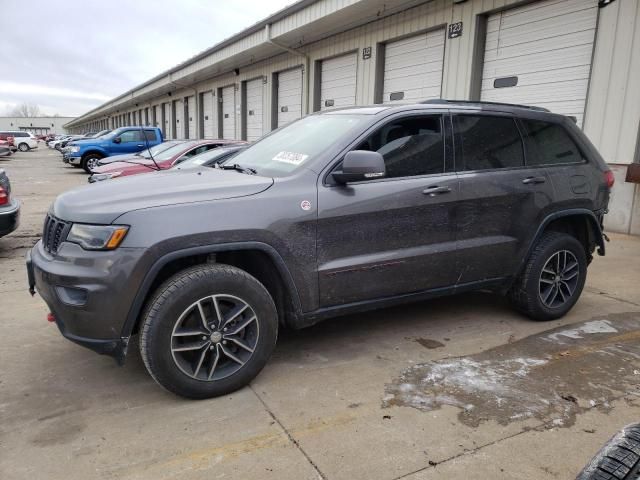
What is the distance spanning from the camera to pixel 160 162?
378 inches

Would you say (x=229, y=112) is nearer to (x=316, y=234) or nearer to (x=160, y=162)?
(x=160, y=162)

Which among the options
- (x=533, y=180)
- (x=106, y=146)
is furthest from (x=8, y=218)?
(x=106, y=146)

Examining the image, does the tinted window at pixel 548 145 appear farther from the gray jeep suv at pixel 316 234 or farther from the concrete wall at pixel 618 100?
the concrete wall at pixel 618 100

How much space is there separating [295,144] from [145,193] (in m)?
1.23

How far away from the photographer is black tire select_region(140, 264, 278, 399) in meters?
2.76

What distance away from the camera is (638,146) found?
766cm

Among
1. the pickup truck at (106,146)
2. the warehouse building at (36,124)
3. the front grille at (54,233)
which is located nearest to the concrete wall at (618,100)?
the front grille at (54,233)

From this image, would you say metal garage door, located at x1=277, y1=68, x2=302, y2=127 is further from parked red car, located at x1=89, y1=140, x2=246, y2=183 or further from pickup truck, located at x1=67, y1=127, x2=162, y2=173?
parked red car, located at x1=89, y1=140, x2=246, y2=183

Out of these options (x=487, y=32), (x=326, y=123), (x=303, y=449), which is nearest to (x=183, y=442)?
(x=303, y=449)

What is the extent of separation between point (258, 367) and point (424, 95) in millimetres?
9749

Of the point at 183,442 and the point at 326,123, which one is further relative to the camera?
the point at 326,123

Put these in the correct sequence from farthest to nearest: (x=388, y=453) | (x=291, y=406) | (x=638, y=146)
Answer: (x=638, y=146), (x=291, y=406), (x=388, y=453)

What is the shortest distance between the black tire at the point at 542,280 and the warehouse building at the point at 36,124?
12189 cm

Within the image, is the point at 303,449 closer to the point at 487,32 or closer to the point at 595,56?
the point at 595,56
